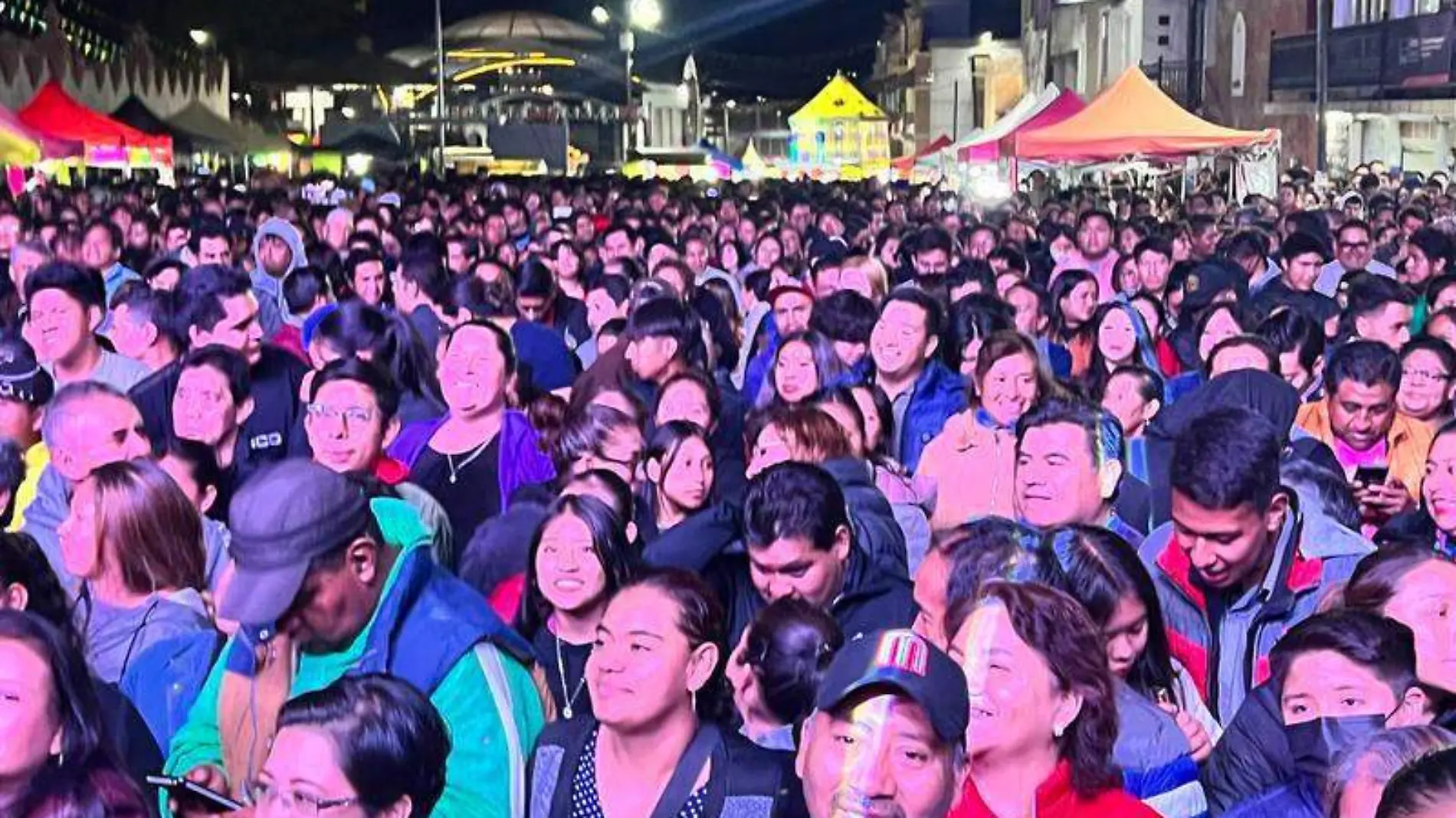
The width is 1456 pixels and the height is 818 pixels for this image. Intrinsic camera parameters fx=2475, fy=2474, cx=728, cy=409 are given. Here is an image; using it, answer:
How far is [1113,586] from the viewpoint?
5.32 metres

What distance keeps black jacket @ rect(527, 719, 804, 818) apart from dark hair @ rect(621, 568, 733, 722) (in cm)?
15

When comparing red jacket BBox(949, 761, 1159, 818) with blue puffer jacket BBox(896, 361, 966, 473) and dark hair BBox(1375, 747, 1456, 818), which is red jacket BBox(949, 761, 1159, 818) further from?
blue puffer jacket BBox(896, 361, 966, 473)

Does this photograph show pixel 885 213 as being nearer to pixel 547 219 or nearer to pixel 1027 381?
pixel 547 219

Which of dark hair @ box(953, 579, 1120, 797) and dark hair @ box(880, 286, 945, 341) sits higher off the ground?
dark hair @ box(880, 286, 945, 341)

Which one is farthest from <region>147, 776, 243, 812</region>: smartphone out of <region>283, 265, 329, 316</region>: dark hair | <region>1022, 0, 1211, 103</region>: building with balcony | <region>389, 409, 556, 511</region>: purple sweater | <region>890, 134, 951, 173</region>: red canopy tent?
<region>1022, 0, 1211, 103</region>: building with balcony

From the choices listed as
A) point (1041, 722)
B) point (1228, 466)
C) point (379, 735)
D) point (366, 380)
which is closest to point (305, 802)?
point (379, 735)

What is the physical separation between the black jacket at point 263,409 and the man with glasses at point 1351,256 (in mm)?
7289

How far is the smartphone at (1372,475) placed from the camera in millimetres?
8195

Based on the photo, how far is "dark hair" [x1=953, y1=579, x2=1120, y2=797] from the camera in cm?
437

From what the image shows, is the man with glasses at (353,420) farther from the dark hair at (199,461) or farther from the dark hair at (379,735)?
the dark hair at (379,735)

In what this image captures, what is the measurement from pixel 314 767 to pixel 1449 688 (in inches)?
90.0

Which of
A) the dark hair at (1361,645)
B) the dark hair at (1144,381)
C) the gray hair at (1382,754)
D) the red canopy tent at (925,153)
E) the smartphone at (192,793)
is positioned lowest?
the smartphone at (192,793)

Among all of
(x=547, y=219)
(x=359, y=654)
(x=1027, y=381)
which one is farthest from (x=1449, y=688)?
(x=547, y=219)


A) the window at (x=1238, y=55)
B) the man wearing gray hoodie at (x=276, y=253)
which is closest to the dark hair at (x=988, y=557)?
the man wearing gray hoodie at (x=276, y=253)
